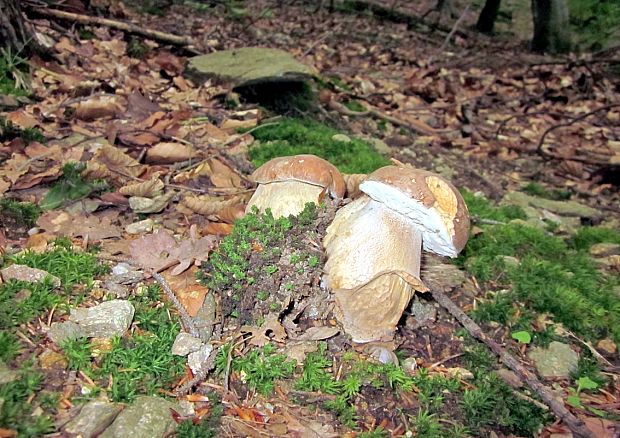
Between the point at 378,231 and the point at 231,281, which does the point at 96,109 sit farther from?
the point at 378,231

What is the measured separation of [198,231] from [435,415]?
1.48 m

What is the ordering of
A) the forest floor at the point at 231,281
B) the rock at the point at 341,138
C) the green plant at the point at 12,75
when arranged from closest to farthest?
Result: the forest floor at the point at 231,281, the green plant at the point at 12,75, the rock at the point at 341,138

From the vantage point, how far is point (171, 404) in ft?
5.60

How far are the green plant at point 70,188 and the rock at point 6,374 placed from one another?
116cm

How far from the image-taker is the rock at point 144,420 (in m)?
1.57

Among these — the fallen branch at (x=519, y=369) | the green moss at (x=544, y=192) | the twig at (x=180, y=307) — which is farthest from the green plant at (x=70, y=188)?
the green moss at (x=544, y=192)

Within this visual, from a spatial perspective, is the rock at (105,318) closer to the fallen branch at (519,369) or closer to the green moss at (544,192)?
the fallen branch at (519,369)

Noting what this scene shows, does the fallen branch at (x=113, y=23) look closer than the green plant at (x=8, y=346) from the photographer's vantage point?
No

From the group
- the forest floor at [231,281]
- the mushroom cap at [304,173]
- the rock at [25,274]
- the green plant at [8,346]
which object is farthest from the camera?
the mushroom cap at [304,173]

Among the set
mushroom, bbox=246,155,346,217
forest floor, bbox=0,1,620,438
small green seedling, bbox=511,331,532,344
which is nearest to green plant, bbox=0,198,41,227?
forest floor, bbox=0,1,620,438

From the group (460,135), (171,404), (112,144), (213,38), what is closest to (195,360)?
(171,404)

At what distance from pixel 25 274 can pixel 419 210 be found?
5.49 ft

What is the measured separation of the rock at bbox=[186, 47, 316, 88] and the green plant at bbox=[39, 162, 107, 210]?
2.08 metres

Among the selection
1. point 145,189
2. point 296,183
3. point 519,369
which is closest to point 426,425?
point 519,369
